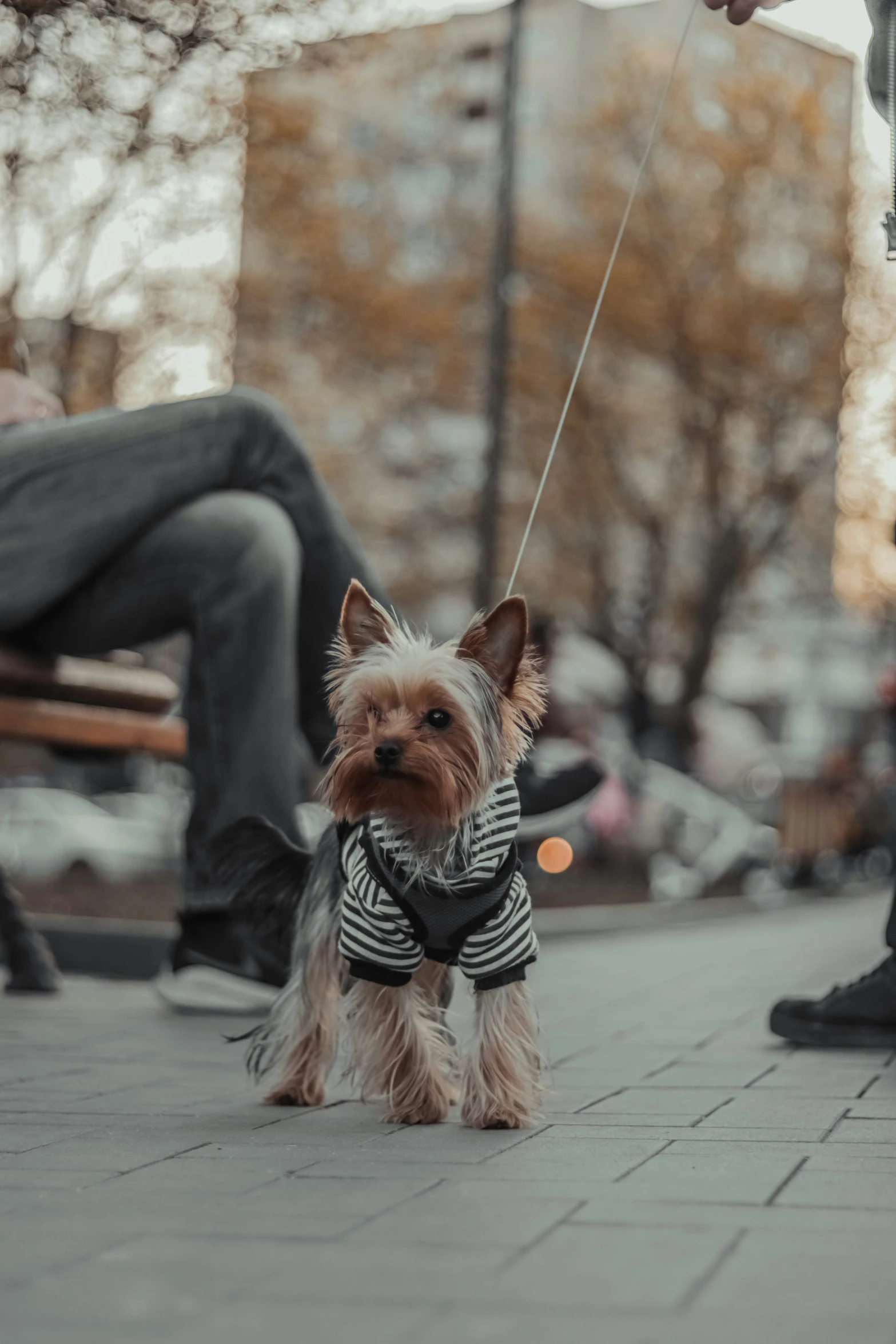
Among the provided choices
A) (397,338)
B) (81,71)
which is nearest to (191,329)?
(81,71)

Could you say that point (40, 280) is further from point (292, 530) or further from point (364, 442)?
point (364, 442)

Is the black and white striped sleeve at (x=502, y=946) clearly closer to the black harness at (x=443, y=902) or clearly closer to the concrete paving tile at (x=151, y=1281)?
the black harness at (x=443, y=902)

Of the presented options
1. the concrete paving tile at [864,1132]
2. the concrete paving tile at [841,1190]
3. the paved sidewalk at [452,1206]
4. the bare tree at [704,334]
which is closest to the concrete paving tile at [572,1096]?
the paved sidewalk at [452,1206]

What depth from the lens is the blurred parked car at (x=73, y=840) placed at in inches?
887

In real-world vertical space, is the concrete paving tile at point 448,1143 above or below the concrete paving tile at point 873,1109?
below

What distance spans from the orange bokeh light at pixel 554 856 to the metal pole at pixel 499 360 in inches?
89.8

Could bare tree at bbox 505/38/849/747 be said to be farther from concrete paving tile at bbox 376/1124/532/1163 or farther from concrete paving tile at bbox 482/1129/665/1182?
concrete paving tile at bbox 482/1129/665/1182

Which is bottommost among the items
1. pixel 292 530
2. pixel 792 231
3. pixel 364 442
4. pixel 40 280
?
pixel 292 530

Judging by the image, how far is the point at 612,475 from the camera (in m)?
28.9

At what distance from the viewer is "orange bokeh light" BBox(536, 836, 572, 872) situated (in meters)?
15.9

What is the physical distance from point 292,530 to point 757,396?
23.5m

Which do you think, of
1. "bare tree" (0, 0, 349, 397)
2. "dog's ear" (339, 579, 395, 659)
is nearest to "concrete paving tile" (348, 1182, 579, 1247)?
"dog's ear" (339, 579, 395, 659)

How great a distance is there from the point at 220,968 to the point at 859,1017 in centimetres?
192

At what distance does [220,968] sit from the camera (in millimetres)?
5496
